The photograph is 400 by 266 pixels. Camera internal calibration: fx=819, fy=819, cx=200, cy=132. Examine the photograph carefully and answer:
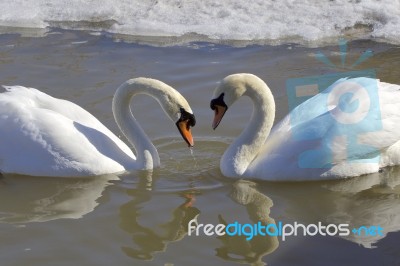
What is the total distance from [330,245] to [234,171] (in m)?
1.38

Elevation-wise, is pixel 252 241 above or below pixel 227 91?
below

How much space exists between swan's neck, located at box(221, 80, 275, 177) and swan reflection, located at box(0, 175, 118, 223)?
3.05 feet

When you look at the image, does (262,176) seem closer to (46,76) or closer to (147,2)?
(46,76)

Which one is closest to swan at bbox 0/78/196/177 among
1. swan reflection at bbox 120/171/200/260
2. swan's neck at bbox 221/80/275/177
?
swan's neck at bbox 221/80/275/177

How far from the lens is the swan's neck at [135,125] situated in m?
6.58

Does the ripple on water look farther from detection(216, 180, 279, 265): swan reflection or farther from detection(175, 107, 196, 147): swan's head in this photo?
detection(216, 180, 279, 265): swan reflection

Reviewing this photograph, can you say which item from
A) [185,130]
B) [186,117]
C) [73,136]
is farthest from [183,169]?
[73,136]

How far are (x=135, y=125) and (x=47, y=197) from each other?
3.43 ft

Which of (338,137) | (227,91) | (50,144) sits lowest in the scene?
(50,144)

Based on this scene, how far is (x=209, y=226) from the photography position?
5.50m

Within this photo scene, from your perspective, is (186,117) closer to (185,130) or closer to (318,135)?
(185,130)

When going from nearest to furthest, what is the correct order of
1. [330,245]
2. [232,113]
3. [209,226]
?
[330,245] → [209,226] → [232,113]

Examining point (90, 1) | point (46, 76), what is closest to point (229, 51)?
point (46, 76)

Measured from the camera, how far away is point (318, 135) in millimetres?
6152
